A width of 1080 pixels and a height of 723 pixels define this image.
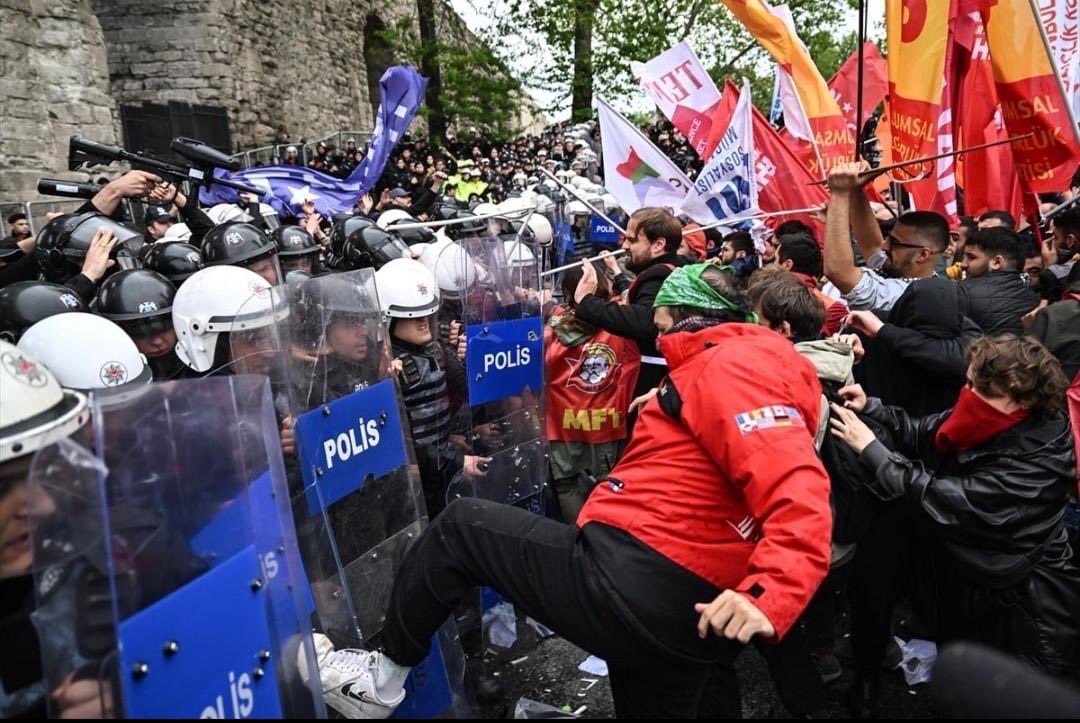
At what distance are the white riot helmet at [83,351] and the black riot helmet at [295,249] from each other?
2.21m

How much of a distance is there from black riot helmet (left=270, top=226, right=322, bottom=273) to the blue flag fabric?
8.39ft

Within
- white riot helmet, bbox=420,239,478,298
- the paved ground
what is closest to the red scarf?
the paved ground

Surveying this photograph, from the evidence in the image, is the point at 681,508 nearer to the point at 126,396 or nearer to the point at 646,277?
the point at 126,396

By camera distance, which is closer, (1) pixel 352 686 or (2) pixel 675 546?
(2) pixel 675 546

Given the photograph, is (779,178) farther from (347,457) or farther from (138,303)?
(138,303)

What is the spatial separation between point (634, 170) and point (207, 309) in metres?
3.51

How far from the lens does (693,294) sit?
2486mm

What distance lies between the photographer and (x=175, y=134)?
14.2 m

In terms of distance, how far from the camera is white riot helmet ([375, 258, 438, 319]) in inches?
130

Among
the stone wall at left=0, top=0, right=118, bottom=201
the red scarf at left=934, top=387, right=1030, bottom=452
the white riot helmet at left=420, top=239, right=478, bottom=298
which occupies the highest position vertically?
the stone wall at left=0, top=0, right=118, bottom=201

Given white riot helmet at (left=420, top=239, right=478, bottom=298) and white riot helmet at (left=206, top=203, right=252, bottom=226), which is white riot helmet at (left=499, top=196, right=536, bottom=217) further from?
white riot helmet at (left=206, top=203, right=252, bottom=226)

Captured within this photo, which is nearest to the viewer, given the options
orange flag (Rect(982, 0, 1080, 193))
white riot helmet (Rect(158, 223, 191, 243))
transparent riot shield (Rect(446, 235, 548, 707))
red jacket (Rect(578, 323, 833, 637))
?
red jacket (Rect(578, 323, 833, 637))

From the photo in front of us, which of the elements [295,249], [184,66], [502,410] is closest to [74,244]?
[295,249]

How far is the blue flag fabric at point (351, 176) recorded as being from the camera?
7.70m
